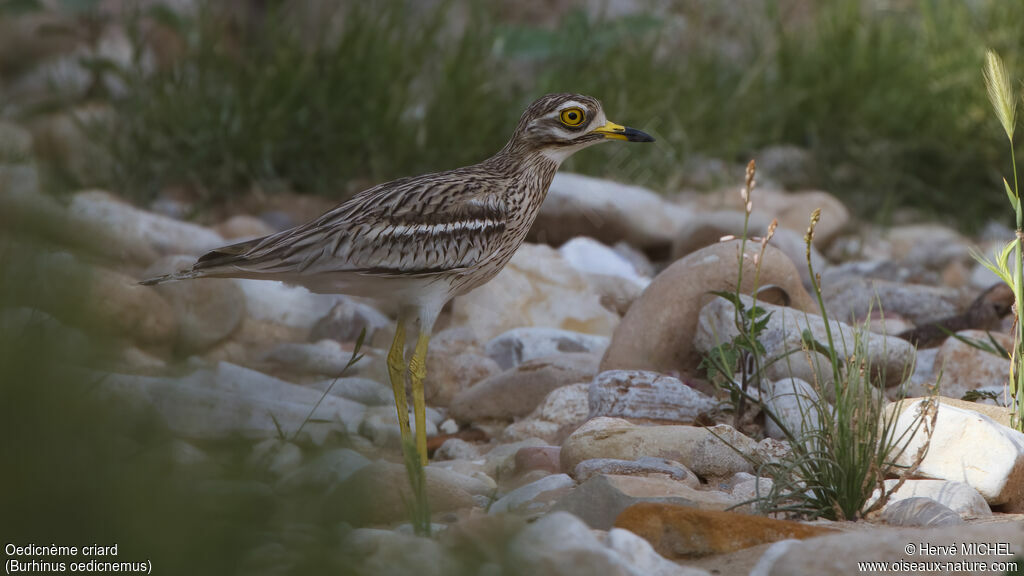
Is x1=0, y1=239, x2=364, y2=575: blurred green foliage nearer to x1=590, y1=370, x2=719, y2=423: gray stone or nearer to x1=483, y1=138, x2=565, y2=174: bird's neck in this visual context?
x1=590, y1=370, x2=719, y2=423: gray stone

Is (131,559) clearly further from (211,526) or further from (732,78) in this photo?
(732,78)

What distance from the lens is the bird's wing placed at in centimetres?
379

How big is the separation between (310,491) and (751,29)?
376 inches

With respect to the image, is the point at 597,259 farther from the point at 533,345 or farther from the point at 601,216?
the point at 533,345

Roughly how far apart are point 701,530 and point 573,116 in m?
2.17

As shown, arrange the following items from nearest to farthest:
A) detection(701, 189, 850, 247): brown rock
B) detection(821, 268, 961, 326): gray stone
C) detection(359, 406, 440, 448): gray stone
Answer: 1. detection(359, 406, 440, 448): gray stone
2. detection(821, 268, 961, 326): gray stone
3. detection(701, 189, 850, 247): brown rock

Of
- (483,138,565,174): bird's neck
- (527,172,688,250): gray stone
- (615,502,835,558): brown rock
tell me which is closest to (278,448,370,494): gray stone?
(615,502,835,558): brown rock

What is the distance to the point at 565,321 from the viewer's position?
227 inches

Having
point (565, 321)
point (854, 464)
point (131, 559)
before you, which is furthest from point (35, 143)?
point (565, 321)

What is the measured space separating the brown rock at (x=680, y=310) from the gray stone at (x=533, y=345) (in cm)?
64

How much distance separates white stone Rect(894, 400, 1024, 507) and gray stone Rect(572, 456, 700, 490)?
0.58 metres

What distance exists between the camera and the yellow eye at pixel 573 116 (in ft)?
14.3

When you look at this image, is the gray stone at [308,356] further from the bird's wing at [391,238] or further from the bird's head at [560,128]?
the bird's head at [560,128]

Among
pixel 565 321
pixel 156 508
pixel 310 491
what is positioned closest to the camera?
pixel 156 508
